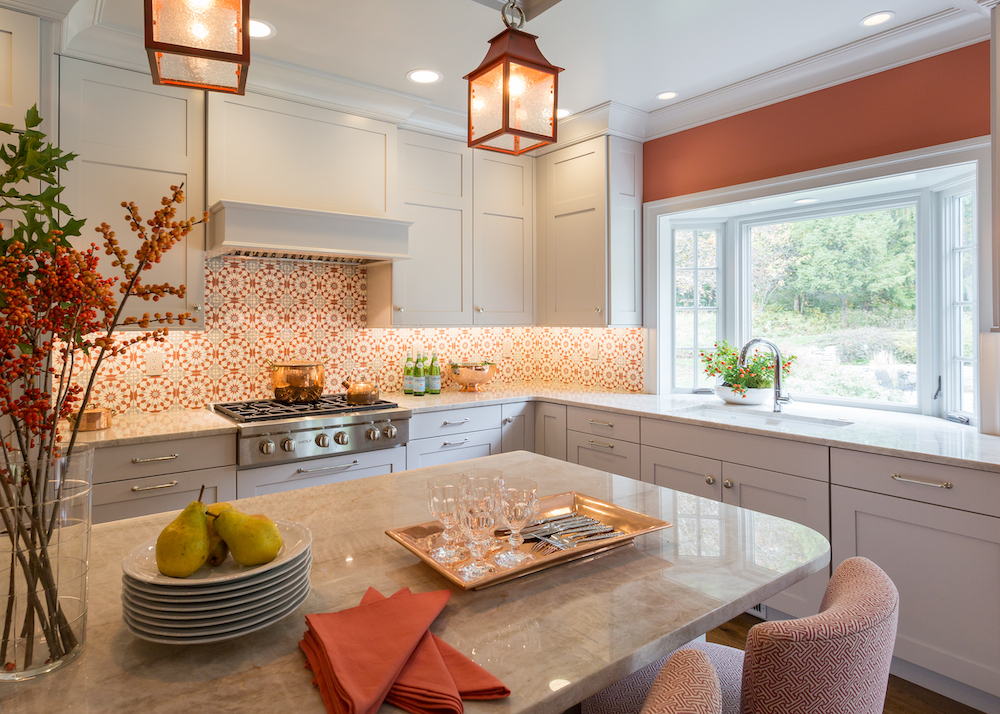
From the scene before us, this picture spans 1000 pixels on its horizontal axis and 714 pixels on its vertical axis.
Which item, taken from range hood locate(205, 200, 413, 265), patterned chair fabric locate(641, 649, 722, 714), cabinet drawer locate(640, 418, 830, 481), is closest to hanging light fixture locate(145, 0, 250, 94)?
patterned chair fabric locate(641, 649, 722, 714)

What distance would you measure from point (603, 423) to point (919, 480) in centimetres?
151

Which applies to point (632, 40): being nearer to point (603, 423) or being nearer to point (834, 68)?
point (834, 68)

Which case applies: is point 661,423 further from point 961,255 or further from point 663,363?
point 961,255

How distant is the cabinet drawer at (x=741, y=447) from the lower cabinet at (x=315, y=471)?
134 centimetres

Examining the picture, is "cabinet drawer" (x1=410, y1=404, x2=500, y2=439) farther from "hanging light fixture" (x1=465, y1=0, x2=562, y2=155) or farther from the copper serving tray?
"hanging light fixture" (x1=465, y1=0, x2=562, y2=155)

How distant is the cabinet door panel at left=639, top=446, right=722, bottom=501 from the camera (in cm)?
279

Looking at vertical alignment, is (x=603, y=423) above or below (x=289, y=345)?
below

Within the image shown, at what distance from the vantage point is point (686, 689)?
0.70 m

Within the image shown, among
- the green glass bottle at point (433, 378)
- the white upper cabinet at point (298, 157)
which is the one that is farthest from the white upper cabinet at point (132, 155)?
the green glass bottle at point (433, 378)

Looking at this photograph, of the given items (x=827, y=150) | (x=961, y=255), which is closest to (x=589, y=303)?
(x=827, y=150)

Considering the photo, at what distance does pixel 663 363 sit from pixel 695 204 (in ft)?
3.25

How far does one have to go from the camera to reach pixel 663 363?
3.79 meters

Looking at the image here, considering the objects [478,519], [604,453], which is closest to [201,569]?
[478,519]

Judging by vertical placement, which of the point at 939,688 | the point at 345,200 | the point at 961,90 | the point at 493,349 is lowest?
the point at 939,688
